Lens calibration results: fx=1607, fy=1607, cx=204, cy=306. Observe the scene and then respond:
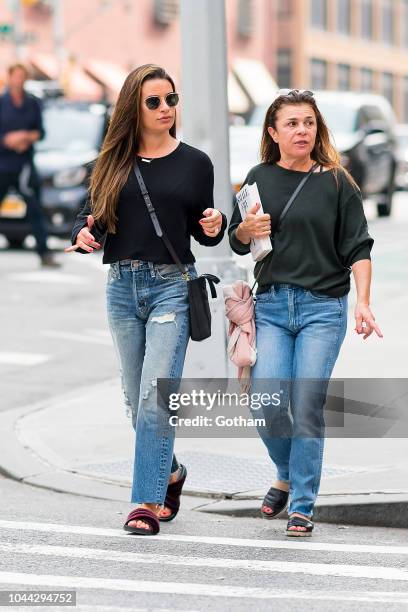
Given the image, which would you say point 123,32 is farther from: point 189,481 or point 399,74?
point 189,481

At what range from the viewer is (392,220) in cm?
2533

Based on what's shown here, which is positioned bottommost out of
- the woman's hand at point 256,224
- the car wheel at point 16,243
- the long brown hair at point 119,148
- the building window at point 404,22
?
the building window at point 404,22

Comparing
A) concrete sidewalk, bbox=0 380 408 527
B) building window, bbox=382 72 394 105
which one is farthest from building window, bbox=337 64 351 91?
concrete sidewalk, bbox=0 380 408 527

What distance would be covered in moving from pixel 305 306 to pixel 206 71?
10.7 feet

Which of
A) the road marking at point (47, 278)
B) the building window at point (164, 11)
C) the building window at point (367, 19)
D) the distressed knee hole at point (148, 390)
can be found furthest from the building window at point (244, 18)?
the distressed knee hole at point (148, 390)

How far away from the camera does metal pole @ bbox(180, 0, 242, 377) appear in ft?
29.2

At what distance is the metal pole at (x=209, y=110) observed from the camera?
351 inches

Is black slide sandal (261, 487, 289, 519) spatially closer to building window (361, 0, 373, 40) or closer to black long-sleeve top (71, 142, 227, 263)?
black long-sleeve top (71, 142, 227, 263)

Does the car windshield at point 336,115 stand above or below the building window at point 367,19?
above

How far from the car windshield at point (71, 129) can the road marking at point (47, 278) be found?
3738 millimetres

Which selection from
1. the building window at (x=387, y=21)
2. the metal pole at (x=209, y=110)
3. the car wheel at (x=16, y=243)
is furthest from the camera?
the building window at (x=387, y=21)

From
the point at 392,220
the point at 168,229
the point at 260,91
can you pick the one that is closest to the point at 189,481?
the point at 168,229

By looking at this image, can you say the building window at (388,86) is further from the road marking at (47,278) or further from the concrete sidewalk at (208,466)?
the concrete sidewalk at (208,466)

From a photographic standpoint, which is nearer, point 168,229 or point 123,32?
point 168,229
